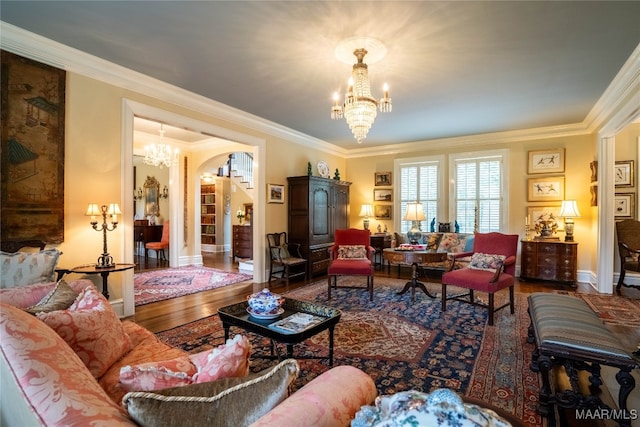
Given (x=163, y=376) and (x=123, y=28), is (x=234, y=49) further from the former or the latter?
(x=163, y=376)

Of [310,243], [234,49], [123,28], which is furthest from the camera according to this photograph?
[310,243]

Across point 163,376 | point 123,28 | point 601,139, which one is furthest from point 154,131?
point 601,139

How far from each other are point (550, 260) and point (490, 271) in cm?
237

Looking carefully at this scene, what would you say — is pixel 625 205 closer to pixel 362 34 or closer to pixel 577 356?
pixel 577 356

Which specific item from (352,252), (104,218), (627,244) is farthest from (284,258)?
(627,244)

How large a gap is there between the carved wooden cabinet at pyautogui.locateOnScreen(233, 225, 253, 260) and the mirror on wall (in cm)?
256

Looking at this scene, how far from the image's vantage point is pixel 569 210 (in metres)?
5.29

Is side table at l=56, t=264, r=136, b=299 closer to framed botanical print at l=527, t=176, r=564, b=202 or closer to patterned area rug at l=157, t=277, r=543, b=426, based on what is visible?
patterned area rug at l=157, t=277, r=543, b=426

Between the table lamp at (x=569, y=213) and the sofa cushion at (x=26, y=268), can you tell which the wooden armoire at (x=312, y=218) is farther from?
the table lamp at (x=569, y=213)

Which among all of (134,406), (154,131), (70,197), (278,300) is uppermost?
(154,131)

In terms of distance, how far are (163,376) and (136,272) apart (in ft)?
20.1

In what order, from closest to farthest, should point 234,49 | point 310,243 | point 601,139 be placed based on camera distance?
point 234,49
point 601,139
point 310,243

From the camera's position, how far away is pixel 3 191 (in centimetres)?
274

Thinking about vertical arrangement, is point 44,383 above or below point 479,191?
below
